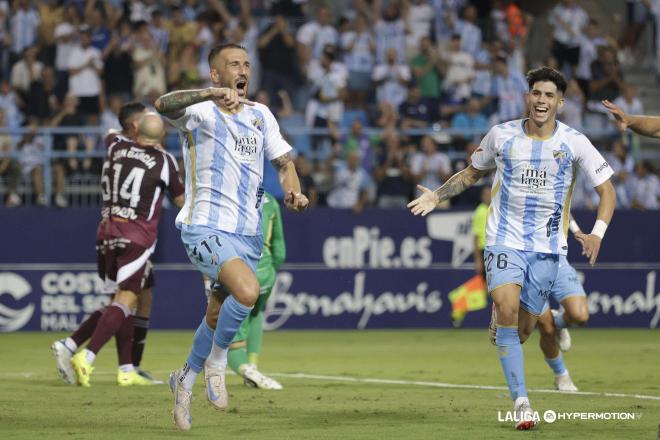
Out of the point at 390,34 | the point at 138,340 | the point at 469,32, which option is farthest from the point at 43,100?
the point at 138,340

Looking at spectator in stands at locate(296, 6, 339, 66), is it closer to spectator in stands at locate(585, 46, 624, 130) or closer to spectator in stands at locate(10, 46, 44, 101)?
spectator in stands at locate(10, 46, 44, 101)

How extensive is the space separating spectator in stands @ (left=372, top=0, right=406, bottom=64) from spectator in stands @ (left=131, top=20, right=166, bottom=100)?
412 centimetres

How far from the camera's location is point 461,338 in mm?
18562

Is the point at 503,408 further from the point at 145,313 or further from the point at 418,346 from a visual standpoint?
the point at 418,346

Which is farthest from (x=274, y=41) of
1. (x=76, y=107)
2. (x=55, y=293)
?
(x=55, y=293)

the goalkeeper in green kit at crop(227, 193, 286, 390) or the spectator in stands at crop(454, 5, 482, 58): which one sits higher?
the spectator in stands at crop(454, 5, 482, 58)

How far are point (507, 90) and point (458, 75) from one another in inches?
39.9

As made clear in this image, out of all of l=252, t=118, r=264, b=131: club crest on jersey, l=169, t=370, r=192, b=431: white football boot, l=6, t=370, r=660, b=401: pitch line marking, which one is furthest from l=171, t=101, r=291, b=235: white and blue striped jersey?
l=6, t=370, r=660, b=401: pitch line marking

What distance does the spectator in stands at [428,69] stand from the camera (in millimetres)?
22938

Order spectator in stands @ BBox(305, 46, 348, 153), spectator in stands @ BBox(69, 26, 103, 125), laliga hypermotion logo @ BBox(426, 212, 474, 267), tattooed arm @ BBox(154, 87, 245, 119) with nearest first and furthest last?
tattooed arm @ BBox(154, 87, 245, 119) → laliga hypermotion logo @ BBox(426, 212, 474, 267) → spectator in stands @ BBox(69, 26, 103, 125) → spectator in stands @ BBox(305, 46, 348, 153)

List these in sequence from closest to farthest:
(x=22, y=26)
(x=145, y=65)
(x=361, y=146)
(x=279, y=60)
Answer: (x=361, y=146)
(x=145, y=65)
(x=22, y=26)
(x=279, y=60)

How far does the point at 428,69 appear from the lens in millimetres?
22969

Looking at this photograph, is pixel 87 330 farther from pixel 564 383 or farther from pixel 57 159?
pixel 57 159

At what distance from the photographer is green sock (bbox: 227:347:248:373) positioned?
1179 cm
